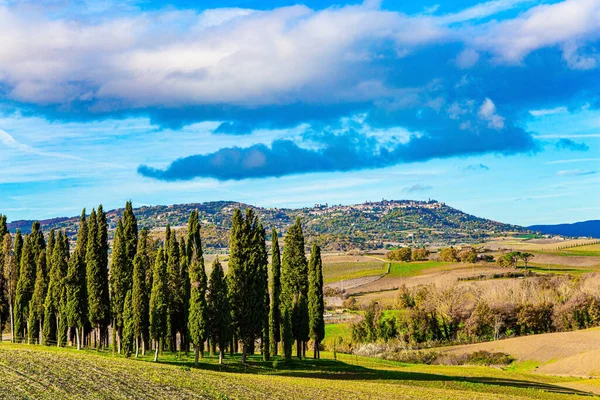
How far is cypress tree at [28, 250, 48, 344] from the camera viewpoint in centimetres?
7675

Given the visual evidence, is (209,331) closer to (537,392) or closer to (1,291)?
(537,392)

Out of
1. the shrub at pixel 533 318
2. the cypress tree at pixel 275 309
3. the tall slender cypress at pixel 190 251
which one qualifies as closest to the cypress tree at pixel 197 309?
the tall slender cypress at pixel 190 251

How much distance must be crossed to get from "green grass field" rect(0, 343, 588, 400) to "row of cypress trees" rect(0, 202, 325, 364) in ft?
15.1

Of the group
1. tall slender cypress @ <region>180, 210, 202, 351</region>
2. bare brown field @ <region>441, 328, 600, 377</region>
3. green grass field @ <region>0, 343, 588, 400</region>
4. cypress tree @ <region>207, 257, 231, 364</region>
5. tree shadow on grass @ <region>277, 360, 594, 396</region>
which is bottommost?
bare brown field @ <region>441, 328, 600, 377</region>

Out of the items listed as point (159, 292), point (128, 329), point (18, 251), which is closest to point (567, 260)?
point (18, 251)

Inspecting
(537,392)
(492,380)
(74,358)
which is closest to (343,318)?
(492,380)

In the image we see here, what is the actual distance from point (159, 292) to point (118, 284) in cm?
1236

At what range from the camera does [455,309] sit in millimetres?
111375

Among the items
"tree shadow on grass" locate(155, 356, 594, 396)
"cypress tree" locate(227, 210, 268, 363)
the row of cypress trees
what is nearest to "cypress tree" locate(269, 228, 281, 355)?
the row of cypress trees

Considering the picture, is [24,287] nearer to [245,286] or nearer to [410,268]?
[245,286]

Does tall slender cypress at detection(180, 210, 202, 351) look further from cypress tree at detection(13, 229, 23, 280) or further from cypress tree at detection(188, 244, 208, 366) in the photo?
cypress tree at detection(13, 229, 23, 280)

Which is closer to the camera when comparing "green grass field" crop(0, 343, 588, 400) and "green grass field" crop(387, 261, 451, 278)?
"green grass field" crop(0, 343, 588, 400)

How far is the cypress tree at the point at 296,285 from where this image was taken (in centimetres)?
7262

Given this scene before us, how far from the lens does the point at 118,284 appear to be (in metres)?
70.3
